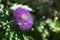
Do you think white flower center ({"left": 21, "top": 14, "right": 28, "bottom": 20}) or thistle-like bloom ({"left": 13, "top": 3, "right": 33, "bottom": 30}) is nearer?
thistle-like bloom ({"left": 13, "top": 3, "right": 33, "bottom": 30})

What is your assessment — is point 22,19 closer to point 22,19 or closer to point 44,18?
point 22,19

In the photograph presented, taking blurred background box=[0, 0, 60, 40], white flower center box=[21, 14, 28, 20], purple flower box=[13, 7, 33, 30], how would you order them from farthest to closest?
blurred background box=[0, 0, 60, 40] → white flower center box=[21, 14, 28, 20] → purple flower box=[13, 7, 33, 30]

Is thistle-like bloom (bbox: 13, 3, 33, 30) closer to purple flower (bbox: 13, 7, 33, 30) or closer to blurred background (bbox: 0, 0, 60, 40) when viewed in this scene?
purple flower (bbox: 13, 7, 33, 30)

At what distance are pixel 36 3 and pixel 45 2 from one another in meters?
0.11

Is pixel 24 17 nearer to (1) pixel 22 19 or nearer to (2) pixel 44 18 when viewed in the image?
(1) pixel 22 19

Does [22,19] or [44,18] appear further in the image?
[44,18]

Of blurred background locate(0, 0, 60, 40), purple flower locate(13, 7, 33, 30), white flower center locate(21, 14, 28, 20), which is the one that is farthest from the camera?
blurred background locate(0, 0, 60, 40)

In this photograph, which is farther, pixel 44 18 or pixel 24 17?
pixel 44 18

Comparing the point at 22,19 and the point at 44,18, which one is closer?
the point at 22,19

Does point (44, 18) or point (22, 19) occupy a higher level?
point (22, 19)

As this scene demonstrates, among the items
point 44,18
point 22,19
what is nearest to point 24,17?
point 22,19

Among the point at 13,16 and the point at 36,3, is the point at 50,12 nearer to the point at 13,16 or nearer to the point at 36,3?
the point at 36,3

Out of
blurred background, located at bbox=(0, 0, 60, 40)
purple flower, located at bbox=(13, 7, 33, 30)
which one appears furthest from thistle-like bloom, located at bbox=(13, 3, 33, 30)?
blurred background, located at bbox=(0, 0, 60, 40)

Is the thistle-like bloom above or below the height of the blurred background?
above
